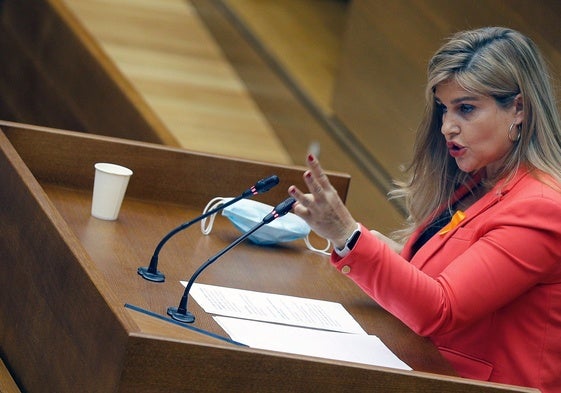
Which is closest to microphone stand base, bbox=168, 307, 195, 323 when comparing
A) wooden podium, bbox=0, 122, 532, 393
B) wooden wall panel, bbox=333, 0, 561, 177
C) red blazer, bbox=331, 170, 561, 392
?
wooden podium, bbox=0, 122, 532, 393

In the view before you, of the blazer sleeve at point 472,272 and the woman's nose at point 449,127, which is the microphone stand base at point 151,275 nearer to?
the blazer sleeve at point 472,272

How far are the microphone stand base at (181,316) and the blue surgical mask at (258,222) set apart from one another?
0.54 m

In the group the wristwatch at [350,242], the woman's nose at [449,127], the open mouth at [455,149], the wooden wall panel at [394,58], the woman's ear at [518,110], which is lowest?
the wooden wall panel at [394,58]

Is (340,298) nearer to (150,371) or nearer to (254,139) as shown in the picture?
(150,371)

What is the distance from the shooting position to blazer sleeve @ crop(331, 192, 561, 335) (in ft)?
6.75

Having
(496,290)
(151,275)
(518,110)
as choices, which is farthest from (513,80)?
(151,275)

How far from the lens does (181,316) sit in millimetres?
1947

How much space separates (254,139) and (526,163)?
2.66 meters

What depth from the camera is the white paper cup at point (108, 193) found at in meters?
2.44

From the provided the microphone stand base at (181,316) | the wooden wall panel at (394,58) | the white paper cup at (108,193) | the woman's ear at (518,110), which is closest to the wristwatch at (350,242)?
the microphone stand base at (181,316)

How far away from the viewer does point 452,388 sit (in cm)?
174

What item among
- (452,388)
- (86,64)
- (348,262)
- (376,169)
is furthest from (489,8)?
(86,64)

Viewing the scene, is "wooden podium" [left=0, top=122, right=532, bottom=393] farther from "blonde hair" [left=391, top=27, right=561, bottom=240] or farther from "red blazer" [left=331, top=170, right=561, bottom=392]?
"blonde hair" [left=391, top=27, right=561, bottom=240]

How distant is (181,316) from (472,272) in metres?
0.51
